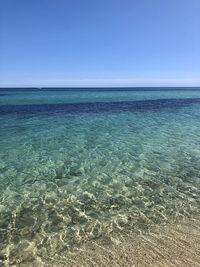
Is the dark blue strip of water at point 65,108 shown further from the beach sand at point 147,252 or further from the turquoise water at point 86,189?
the beach sand at point 147,252

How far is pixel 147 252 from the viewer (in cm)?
698

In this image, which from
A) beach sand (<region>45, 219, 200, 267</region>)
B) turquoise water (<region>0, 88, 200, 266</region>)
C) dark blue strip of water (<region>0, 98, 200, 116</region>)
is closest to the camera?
beach sand (<region>45, 219, 200, 267</region>)

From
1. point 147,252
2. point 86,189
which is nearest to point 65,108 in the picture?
point 86,189

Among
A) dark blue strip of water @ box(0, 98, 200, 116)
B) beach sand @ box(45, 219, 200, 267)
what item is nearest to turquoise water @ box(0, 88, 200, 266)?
beach sand @ box(45, 219, 200, 267)

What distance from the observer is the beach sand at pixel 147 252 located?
661cm

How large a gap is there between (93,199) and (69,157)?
17.8 ft

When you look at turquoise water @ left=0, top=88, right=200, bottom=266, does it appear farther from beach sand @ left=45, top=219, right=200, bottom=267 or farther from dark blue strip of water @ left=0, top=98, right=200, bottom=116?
dark blue strip of water @ left=0, top=98, right=200, bottom=116

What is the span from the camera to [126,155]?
50.8 ft

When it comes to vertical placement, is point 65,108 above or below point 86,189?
below

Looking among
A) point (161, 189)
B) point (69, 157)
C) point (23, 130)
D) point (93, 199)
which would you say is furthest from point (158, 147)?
point (23, 130)

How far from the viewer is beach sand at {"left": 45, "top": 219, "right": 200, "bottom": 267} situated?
6613 millimetres

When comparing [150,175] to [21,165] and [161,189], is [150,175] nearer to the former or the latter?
[161,189]

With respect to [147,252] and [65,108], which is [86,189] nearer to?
[147,252]

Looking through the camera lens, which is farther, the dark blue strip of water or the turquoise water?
the dark blue strip of water
